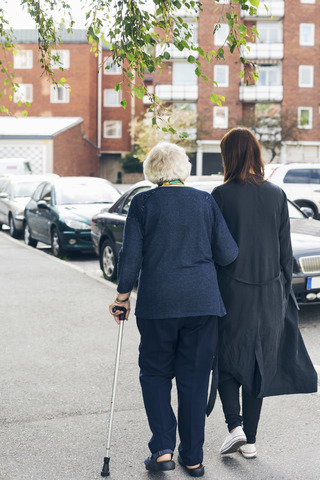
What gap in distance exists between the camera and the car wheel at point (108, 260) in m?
10.2

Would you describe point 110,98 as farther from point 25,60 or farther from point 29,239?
point 29,239

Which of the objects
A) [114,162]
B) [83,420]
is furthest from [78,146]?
[83,420]

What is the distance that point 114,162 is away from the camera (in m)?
61.7

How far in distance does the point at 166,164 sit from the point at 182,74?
5313 cm

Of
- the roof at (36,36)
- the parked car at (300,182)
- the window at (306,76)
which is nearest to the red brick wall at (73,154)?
the roof at (36,36)

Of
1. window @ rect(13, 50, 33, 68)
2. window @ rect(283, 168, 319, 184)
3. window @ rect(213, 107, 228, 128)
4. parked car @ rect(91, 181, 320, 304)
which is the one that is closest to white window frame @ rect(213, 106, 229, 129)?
window @ rect(213, 107, 228, 128)

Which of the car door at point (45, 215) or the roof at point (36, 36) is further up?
the roof at point (36, 36)

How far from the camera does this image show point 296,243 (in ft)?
25.0

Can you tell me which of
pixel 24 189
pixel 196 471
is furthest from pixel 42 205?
pixel 196 471

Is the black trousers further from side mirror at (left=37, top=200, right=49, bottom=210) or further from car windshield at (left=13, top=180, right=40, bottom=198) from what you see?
car windshield at (left=13, top=180, right=40, bottom=198)

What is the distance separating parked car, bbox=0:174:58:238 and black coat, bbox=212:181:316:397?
1455 centimetres

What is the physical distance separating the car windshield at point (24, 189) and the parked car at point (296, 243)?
28.0 ft

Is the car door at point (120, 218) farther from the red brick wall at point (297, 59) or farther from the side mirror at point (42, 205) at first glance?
the red brick wall at point (297, 59)

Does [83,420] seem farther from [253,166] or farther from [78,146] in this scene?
[78,146]
